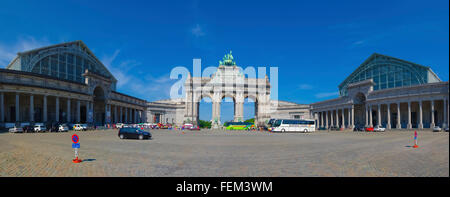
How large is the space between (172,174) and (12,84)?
5444 cm

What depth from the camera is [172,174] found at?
27.8 ft

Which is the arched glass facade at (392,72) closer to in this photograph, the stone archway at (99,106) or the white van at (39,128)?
the stone archway at (99,106)

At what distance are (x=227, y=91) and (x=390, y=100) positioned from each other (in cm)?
5568

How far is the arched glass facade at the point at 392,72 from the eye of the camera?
7188cm

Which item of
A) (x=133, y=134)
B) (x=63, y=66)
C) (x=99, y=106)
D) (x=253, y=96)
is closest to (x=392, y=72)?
(x=253, y=96)

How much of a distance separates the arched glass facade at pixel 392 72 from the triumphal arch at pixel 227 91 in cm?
3697

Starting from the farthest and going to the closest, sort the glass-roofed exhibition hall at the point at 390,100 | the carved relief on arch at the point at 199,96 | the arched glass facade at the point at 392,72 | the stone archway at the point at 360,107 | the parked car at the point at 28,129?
1. the carved relief on arch at the point at 199,96
2. the arched glass facade at the point at 392,72
3. the stone archway at the point at 360,107
4. the glass-roofed exhibition hall at the point at 390,100
5. the parked car at the point at 28,129

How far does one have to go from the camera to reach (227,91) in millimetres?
99062

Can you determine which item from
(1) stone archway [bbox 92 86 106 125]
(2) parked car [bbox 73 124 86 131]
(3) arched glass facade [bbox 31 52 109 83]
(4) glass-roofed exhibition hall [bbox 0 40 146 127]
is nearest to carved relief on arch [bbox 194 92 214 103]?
(4) glass-roofed exhibition hall [bbox 0 40 146 127]

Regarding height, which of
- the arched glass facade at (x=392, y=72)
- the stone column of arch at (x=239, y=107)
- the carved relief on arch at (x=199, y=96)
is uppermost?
the arched glass facade at (x=392, y=72)

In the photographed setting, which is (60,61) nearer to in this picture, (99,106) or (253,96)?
(99,106)

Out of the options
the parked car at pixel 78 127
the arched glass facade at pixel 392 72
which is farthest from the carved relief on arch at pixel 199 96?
the arched glass facade at pixel 392 72

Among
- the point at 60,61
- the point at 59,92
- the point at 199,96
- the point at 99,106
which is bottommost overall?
the point at 99,106
